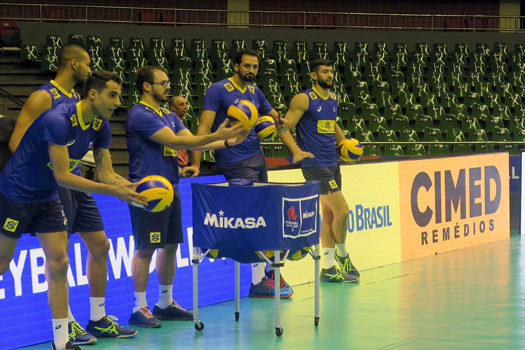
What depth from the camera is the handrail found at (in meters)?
22.2

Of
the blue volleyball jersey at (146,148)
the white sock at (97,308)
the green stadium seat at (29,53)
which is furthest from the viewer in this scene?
the green stadium seat at (29,53)

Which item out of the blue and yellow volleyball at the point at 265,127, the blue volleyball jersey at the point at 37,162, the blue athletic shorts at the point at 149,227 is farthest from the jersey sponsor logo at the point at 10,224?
the blue and yellow volleyball at the point at 265,127

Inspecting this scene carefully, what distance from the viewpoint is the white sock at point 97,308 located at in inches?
244

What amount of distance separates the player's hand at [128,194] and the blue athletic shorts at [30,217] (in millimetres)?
433

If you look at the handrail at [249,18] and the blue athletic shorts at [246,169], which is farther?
the handrail at [249,18]

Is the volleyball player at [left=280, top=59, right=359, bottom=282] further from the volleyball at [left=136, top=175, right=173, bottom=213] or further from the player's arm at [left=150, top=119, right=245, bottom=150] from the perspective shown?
the volleyball at [left=136, top=175, right=173, bottom=213]

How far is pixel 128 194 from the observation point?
5.21 meters

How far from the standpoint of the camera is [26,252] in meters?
6.04

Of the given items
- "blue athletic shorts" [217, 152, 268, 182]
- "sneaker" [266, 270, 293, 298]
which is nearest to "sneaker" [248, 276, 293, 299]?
"sneaker" [266, 270, 293, 298]

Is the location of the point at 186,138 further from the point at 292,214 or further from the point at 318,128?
the point at 318,128

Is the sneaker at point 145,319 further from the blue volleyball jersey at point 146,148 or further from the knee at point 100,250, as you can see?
the blue volleyball jersey at point 146,148

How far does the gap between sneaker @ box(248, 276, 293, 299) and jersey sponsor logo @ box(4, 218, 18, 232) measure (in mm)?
3228

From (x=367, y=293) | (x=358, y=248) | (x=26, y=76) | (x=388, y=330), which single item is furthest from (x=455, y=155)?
(x=26, y=76)

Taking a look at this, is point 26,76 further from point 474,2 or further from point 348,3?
point 474,2
